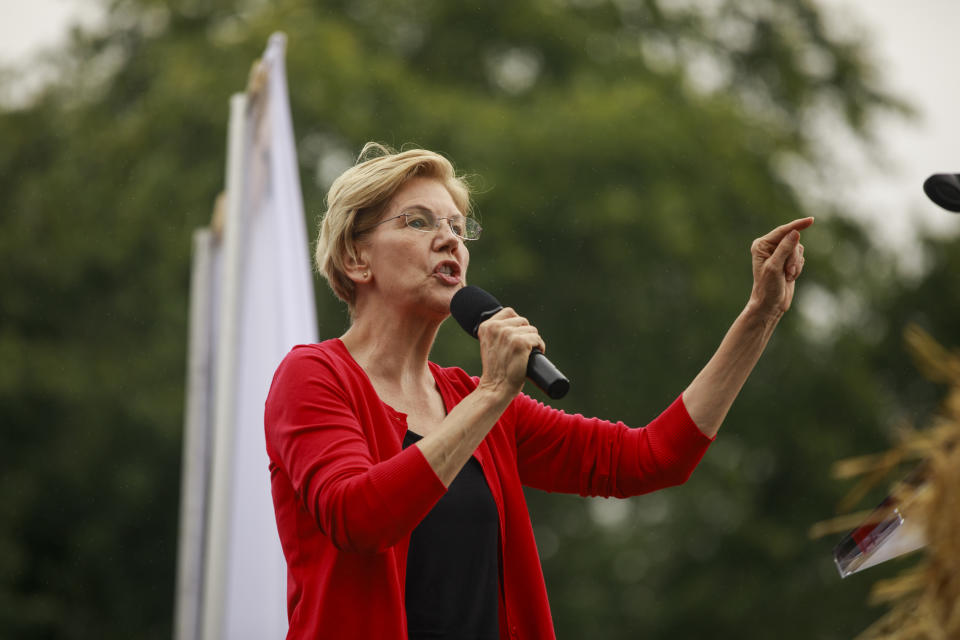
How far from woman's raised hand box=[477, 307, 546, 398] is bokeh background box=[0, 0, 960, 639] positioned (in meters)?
11.8

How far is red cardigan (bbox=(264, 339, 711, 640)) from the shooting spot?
78.3 inches

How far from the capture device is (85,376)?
1527 centimetres

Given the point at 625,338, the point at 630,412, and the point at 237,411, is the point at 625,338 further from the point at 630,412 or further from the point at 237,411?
the point at 237,411

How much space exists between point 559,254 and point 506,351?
13273mm

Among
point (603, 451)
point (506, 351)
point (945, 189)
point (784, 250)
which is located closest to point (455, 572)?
point (506, 351)

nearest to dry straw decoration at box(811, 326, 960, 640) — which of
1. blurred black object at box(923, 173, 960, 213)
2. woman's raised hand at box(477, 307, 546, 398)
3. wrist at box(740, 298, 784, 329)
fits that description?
blurred black object at box(923, 173, 960, 213)

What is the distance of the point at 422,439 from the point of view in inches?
81.4

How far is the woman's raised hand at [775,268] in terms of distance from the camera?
8.02 feet

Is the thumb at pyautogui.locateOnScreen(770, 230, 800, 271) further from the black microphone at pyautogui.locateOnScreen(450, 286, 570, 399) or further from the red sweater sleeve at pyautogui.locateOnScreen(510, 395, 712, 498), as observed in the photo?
the black microphone at pyautogui.locateOnScreen(450, 286, 570, 399)

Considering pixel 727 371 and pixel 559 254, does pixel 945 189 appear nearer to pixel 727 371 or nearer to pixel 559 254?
pixel 727 371

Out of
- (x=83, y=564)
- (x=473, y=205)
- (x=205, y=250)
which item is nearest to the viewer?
(x=473, y=205)

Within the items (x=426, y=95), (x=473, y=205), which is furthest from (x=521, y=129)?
(x=473, y=205)

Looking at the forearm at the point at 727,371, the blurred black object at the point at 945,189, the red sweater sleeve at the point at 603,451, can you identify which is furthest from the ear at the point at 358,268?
the blurred black object at the point at 945,189

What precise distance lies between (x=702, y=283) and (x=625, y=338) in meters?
1.20
